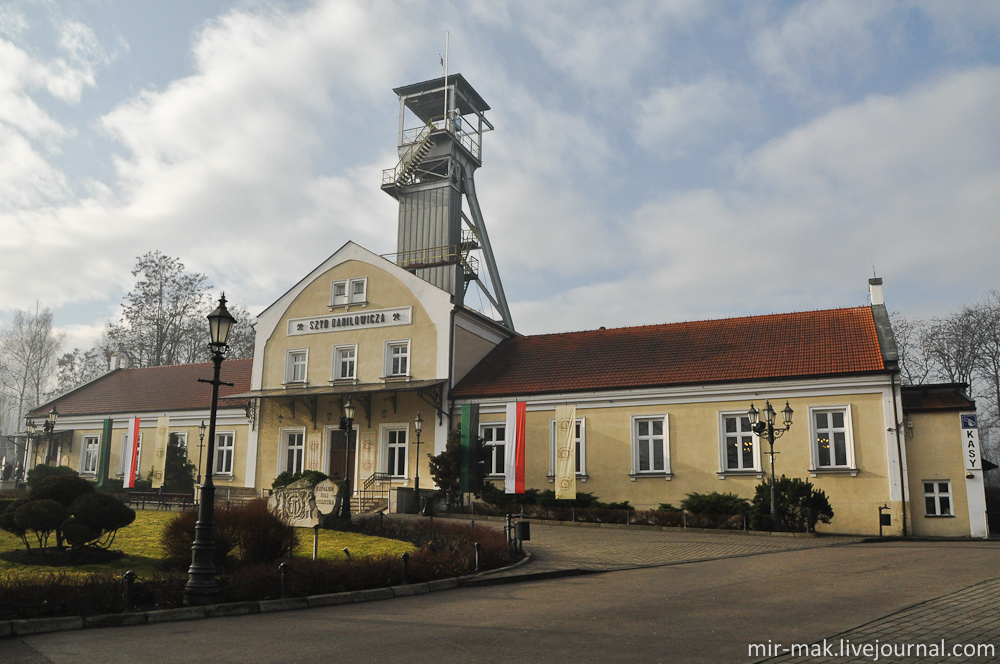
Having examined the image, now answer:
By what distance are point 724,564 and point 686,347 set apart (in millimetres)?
15886

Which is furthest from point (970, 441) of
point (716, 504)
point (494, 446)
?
point (494, 446)

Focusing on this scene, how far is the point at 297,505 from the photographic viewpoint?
17.3 meters

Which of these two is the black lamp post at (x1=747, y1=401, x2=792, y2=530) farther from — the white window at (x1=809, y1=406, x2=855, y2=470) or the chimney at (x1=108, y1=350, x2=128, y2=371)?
the chimney at (x1=108, y1=350, x2=128, y2=371)

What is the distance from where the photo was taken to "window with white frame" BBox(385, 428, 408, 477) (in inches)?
1298

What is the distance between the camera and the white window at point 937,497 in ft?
82.6

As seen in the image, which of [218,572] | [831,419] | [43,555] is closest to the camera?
[218,572]

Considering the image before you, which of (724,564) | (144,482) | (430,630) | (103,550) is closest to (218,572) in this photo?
(103,550)

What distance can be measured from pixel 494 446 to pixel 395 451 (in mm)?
4548

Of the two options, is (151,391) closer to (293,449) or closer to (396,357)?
(293,449)

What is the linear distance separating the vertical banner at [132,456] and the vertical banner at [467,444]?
17.5 m

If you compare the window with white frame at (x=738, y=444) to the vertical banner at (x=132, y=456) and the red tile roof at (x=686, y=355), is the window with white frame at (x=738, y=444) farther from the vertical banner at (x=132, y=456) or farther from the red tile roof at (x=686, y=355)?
the vertical banner at (x=132, y=456)

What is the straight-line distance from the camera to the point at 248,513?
50.3 ft

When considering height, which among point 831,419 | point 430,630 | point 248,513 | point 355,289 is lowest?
point 430,630

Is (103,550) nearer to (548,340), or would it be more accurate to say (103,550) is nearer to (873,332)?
(548,340)
